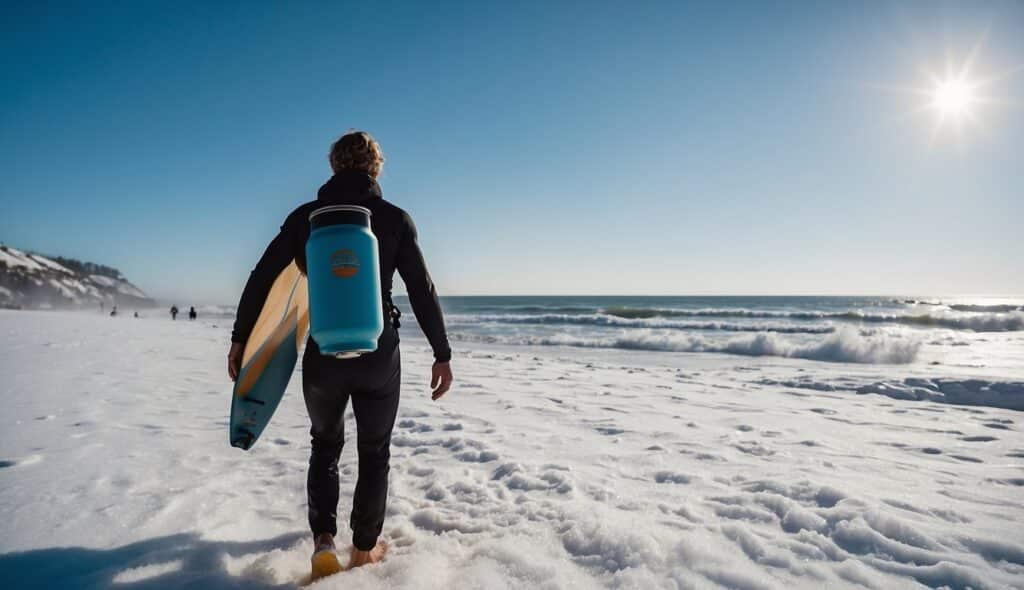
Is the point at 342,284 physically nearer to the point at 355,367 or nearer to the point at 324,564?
the point at 355,367

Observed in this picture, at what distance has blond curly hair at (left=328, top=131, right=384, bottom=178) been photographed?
217 centimetres

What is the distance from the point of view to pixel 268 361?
2508mm

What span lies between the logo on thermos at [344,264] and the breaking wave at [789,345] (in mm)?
13740

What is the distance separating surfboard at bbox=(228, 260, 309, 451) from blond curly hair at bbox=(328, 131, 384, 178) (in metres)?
0.60

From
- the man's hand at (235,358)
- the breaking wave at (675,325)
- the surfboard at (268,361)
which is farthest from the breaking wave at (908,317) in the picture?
the man's hand at (235,358)

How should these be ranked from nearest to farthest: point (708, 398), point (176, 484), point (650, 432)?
point (176, 484) → point (650, 432) → point (708, 398)

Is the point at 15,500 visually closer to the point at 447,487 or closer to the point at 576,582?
the point at 447,487

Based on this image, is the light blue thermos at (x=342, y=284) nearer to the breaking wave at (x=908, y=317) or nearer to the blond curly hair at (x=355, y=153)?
the blond curly hair at (x=355, y=153)

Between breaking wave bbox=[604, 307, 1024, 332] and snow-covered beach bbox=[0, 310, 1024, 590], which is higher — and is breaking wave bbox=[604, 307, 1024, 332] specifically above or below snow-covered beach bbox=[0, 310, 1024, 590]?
above

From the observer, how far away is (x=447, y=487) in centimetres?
318

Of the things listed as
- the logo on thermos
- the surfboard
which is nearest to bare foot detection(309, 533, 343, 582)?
the surfboard

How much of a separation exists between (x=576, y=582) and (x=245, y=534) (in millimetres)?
1721

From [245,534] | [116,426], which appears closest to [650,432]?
[245,534]

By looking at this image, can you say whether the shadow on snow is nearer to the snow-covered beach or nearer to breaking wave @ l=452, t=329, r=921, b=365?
the snow-covered beach
